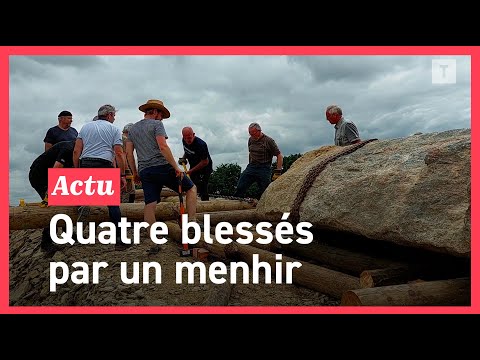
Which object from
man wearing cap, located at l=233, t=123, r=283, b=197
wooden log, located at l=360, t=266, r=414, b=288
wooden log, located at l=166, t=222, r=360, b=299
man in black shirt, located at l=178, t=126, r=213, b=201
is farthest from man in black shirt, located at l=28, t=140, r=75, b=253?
wooden log, located at l=360, t=266, r=414, b=288

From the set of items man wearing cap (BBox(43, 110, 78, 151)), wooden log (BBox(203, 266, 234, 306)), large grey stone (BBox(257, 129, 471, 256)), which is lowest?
wooden log (BBox(203, 266, 234, 306))

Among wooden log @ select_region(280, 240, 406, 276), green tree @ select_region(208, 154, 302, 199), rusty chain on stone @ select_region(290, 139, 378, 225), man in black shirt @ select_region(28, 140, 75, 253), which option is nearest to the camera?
wooden log @ select_region(280, 240, 406, 276)

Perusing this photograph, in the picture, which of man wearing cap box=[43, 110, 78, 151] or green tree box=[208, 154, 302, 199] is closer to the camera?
man wearing cap box=[43, 110, 78, 151]

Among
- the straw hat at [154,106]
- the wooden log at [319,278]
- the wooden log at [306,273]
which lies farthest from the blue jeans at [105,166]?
the wooden log at [319,278]

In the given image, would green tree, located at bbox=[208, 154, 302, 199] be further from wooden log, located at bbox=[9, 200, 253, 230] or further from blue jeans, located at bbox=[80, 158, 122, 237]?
blue jeans, located at bbox=[80, 158, 122, 237]

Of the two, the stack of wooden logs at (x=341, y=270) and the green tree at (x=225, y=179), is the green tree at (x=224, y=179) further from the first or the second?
the stack of wooden logs at (x=341, y=270)

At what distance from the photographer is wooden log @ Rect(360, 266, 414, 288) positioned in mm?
3482

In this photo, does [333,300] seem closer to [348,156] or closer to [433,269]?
[433,269]

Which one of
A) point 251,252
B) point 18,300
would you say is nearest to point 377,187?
point 251,252

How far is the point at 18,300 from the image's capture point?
19.1 ft

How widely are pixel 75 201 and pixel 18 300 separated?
1.71 meters

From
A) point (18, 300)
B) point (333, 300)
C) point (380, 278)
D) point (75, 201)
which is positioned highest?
point (75, 201)

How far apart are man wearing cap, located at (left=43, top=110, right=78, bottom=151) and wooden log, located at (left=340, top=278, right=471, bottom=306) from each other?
19.3ft

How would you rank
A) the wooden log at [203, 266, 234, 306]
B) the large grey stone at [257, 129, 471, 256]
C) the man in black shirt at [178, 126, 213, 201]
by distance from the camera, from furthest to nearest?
the man in black shirt at [178, 126, 213, 201], the wooden log at [203, 266, 234, 306], the large grey stone at [257, 129, 471, 256]
